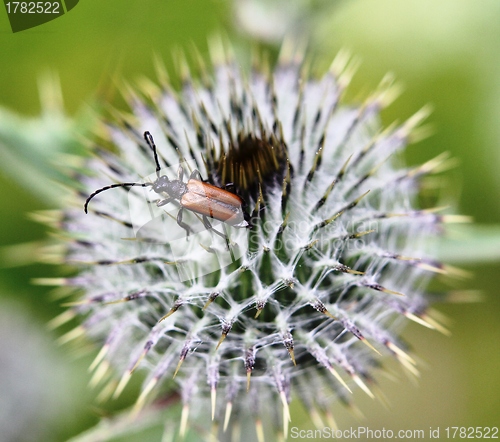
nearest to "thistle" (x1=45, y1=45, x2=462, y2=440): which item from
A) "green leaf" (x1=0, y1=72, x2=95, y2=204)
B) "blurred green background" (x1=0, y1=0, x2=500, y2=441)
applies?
"green leaf" (x1=0, y1=72, x2=95, y2=204)

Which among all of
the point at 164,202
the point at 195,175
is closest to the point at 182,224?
Result: the point at 164,202

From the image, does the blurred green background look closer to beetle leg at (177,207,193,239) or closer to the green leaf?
the green leaf

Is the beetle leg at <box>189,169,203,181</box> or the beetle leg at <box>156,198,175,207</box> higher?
the beetle leg at <box>189,169,203,181</box>

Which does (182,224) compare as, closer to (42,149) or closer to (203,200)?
(203,200)

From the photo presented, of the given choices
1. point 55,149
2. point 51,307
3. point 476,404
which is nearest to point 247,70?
point 55,149

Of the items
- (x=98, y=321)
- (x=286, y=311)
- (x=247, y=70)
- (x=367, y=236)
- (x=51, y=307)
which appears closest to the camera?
(x=286, y=311)

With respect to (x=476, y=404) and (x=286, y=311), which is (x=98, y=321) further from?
(x=476, y=404)
